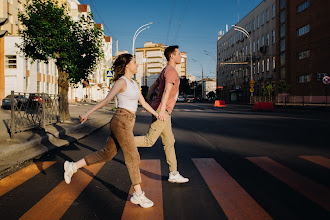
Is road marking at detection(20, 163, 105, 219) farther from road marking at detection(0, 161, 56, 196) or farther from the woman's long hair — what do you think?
the woman's long hair

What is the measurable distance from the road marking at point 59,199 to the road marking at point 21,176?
0.64 metres

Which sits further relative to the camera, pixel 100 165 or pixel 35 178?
pixel 100 165

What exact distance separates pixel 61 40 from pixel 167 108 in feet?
30.4

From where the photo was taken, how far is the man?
13.0 feet

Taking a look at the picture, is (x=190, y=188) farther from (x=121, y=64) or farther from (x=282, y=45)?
(x=282, y=45)

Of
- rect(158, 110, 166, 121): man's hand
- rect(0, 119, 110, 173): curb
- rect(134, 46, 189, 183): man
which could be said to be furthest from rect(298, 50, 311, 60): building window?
rect(158, 110, 166, 121): man's hand

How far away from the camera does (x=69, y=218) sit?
3023 mm

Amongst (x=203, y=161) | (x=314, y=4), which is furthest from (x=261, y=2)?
(x=203, y=161)

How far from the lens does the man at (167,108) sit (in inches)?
155

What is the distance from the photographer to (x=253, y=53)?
56812 millimetres

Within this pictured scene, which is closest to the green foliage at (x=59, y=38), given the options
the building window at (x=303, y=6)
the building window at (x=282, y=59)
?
the building window at (x=303, y=6)

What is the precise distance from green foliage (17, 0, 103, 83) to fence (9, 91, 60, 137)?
1.69 meters

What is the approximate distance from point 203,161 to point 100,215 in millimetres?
2887

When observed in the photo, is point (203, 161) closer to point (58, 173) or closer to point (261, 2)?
point (58, 173)
